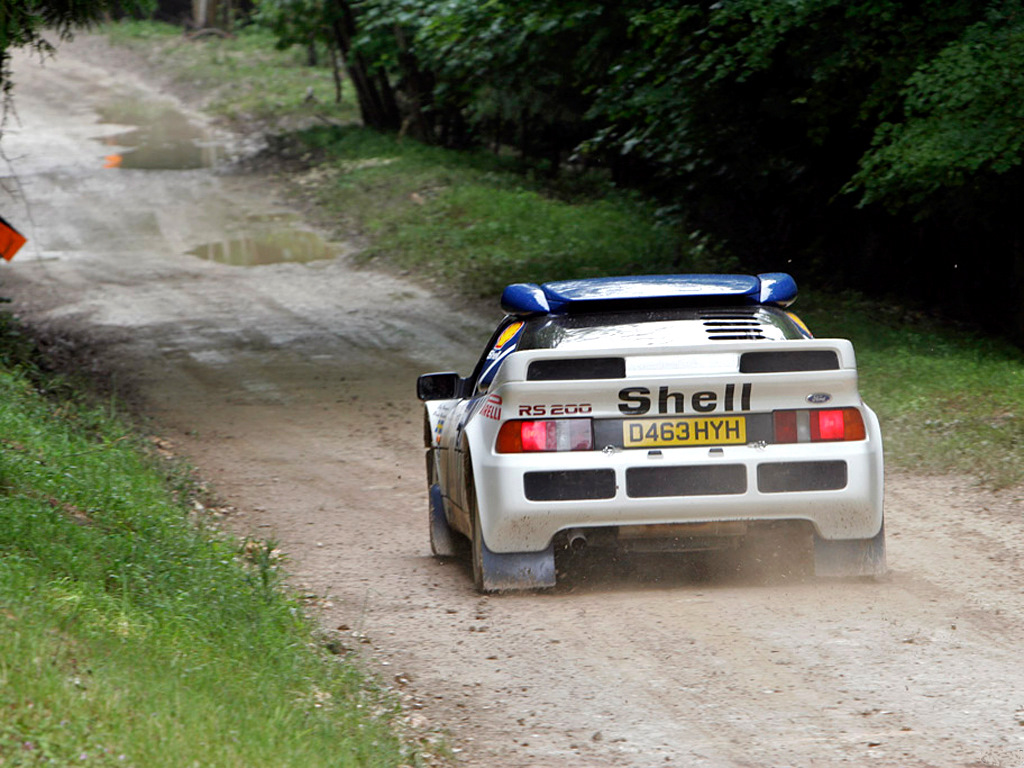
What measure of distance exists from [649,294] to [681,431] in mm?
943

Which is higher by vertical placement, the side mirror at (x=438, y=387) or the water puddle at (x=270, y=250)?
the side mirror at (x=438, y=387)

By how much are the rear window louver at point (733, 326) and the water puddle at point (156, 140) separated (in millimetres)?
25738

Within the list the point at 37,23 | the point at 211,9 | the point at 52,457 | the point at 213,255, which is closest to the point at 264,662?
the point at 52,457

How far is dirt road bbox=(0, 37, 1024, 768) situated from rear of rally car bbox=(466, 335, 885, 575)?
403 mm

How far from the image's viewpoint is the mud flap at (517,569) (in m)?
6.43

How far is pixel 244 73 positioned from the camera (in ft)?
137

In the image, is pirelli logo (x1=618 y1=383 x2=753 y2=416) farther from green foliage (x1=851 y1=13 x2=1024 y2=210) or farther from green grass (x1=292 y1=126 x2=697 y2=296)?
green grass (x1=292 y1=126 x2=697 y2=296)

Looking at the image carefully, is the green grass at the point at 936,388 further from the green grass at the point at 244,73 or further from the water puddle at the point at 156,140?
the green grass at the point at 244,73

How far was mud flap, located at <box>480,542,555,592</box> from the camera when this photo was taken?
6434mm

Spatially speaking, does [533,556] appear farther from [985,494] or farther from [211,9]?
[211,9]

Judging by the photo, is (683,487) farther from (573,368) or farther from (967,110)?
(967,110)

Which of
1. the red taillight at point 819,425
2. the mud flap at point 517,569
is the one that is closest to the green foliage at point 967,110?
the red taillight at point 819,425

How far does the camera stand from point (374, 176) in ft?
90.9

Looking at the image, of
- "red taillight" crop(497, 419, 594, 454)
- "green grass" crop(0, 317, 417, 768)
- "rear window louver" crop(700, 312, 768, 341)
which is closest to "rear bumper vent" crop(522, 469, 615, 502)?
"red taillight" crop(497, 419, 594, 454)
